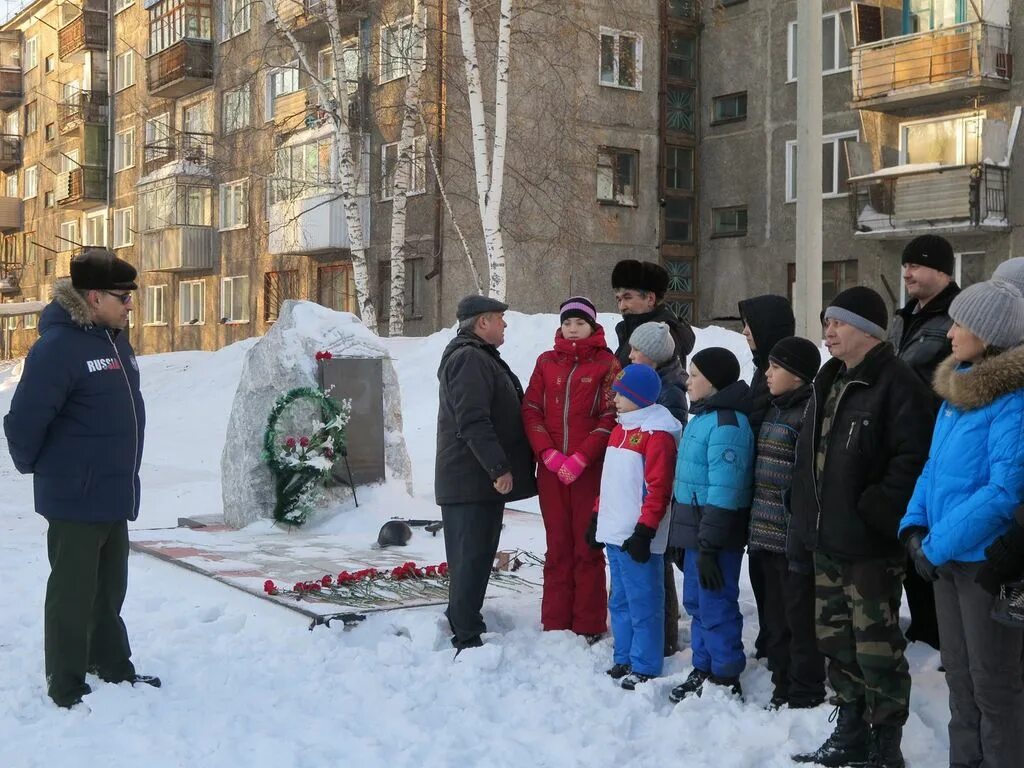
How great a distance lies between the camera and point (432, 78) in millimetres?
24344

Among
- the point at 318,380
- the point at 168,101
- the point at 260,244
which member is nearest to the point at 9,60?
the point at 168,101

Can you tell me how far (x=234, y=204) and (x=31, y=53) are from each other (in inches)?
779

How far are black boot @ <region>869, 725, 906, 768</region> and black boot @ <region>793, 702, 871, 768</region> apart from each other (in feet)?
0.16

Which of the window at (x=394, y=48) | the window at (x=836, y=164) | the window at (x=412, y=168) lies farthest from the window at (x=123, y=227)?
the window at (x=836, y=164)

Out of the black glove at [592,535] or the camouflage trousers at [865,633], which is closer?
the camouflage trousers at [865,633]

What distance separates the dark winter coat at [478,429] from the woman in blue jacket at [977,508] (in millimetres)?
2470

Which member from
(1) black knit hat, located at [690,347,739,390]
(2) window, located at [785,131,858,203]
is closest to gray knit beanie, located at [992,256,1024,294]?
(1) black knit hat, located at [690,347,739,390]

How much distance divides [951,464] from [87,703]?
3.70 m

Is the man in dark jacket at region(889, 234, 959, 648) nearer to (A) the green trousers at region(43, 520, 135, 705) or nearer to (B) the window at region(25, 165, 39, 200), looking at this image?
(A) the green trousers at region(43, 520, 135, 705)

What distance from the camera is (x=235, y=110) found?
31.6 metres

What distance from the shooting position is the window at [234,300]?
31.9 meters

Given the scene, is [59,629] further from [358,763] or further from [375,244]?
[375,244]

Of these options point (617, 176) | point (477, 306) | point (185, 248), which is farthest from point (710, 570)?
point (185, 248)

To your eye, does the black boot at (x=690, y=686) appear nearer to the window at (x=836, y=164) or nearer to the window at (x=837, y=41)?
the window at (x=836, y=164)
